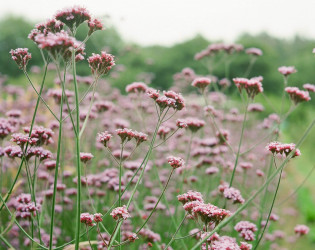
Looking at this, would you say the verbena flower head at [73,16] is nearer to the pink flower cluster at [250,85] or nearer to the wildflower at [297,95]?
the pink flower cluster at [250,85]

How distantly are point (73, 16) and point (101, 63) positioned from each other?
35 centimetres

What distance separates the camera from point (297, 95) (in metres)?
3.20

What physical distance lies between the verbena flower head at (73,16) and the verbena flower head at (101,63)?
23 cm

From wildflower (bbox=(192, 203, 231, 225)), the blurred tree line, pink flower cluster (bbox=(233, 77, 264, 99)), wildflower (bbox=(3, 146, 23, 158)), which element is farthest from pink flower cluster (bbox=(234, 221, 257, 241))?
the blurred tree line

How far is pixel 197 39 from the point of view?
34062 millimetres

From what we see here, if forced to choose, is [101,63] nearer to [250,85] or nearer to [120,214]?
[120,214]

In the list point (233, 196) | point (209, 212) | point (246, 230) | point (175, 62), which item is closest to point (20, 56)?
point (209, 212)

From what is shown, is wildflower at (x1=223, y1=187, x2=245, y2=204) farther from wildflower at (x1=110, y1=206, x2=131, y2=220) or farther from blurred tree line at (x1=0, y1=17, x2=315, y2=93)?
blurred tree line at (x1=0, y1=17, x2=315, y2=93)

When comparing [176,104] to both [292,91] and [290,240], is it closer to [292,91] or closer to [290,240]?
[292,91]

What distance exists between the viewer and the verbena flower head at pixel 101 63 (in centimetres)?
246

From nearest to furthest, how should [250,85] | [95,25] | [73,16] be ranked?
1. [73,16]
2. [95,25]
3. [250,85]

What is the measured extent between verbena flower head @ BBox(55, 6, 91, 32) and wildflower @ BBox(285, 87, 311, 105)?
1.80 metres

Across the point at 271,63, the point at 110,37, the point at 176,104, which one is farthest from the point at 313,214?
the point at 110,37

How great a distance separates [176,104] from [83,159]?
0.79m
